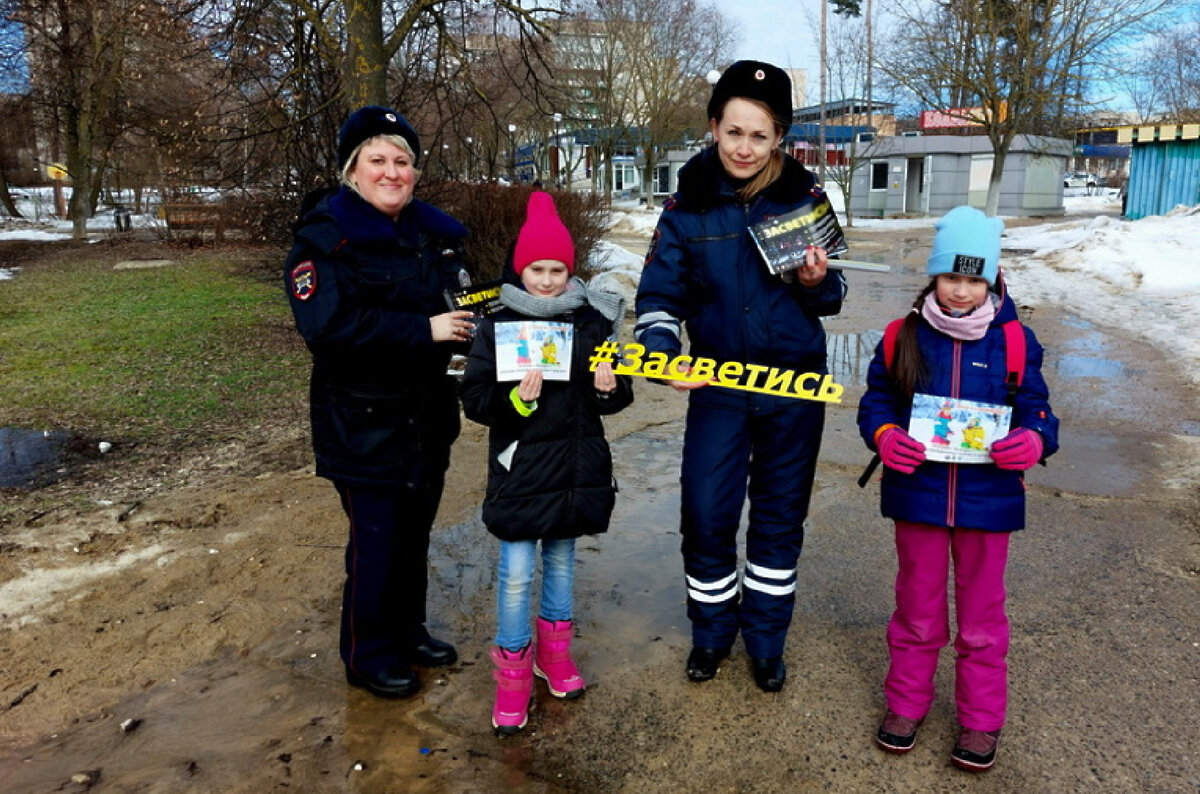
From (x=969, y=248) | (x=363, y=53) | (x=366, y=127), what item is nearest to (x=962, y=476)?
(x=969, y=248)

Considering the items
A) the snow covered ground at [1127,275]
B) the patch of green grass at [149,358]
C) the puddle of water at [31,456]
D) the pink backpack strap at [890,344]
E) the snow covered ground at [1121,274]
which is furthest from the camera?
the snow covered ground at [1121,274]

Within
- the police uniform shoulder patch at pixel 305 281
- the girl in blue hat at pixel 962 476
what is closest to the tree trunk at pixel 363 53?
the police uniform shoulder patch at pixel 305 281

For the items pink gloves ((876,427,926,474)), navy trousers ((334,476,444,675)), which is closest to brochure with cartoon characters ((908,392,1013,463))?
pink gloves ((876,427,926,474))

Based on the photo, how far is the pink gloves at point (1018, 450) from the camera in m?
2.63

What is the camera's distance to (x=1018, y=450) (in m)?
2.63

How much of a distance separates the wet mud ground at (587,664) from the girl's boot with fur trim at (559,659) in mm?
58

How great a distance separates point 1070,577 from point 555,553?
2.41 meters

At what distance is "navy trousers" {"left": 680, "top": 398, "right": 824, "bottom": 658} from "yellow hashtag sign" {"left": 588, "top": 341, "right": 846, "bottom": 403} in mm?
103

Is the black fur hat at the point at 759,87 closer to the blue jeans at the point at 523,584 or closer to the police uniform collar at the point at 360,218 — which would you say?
the police uniform collar at the point at 360,218

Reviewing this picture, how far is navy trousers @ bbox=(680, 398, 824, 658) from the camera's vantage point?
124 inches

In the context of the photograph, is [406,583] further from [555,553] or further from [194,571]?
[194,571]

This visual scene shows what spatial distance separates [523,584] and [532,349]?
79 cm

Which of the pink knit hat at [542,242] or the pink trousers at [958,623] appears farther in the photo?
the pink knit hat at [542,242]

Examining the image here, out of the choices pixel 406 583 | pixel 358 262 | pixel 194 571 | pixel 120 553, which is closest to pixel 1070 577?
pixel 406 583
